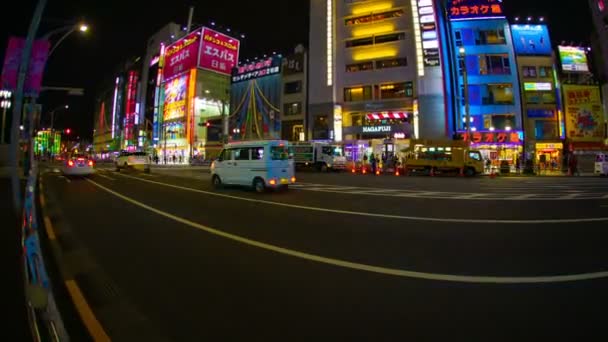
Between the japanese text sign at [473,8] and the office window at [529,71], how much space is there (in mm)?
7858

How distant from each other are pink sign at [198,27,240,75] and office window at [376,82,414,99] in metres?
49.1

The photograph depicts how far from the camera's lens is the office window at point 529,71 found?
37278mm

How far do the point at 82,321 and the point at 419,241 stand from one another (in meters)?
5.44

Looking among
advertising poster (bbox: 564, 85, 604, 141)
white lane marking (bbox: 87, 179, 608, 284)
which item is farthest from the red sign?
white lane marking (bbox: 87, 179, 608, 284)

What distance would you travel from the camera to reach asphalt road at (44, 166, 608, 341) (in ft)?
9.71

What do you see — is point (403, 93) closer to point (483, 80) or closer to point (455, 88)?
point (455, 88)

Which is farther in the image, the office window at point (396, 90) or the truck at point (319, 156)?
the office window at point (396, 90)

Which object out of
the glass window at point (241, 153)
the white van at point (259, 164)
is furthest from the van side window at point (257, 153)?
the glass window at point (241, 153)

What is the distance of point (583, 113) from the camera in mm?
Result: 35750

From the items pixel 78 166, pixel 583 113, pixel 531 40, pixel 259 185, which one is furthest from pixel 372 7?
pixel 78 166

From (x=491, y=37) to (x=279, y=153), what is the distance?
40.1 metres

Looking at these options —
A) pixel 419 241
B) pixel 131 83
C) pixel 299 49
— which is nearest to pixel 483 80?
pixel 299 49

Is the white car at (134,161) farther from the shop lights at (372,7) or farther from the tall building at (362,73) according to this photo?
the shop lights at (372,7)

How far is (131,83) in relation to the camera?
Answer: 324 ft
